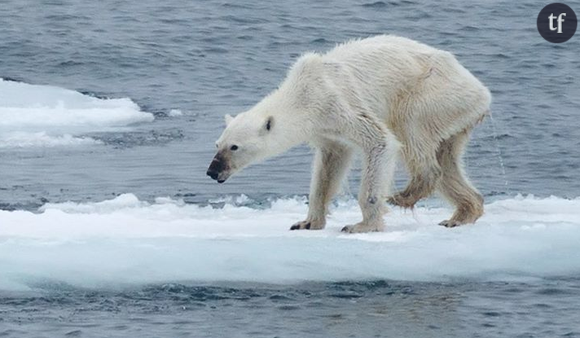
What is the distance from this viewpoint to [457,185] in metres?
12.4

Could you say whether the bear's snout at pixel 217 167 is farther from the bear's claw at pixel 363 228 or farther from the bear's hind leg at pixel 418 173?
the bear's hind leg at pixel 418 173

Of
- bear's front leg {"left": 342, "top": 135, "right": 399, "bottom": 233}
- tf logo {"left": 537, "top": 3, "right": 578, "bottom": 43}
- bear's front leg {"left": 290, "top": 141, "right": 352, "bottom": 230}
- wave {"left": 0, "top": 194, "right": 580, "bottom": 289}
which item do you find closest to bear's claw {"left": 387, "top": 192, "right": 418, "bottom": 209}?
wave {"left": 0, "top": 194, "right": 580, "bottom": 289}

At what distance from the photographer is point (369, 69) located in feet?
39.2

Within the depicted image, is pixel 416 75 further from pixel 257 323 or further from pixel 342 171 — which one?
pixel 257 323

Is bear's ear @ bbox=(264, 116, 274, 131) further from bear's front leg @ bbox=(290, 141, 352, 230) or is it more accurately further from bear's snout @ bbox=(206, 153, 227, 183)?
bear's front leg @ bbox=(290, 141, 352, 230)

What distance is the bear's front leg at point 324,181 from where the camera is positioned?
1220 centimetres

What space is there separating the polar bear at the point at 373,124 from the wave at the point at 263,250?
0.95ft

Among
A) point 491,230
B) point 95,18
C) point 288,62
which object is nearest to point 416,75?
point 491,230

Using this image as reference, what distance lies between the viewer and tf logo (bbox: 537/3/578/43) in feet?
89.2

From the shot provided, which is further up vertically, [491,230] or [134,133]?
[134,133]

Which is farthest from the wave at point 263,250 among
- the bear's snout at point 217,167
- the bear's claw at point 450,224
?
the bear's snout at point 217,167

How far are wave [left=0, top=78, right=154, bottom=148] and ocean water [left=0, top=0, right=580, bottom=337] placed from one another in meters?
0.05

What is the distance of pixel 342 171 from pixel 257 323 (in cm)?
249

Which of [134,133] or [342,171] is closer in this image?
[342,171]
